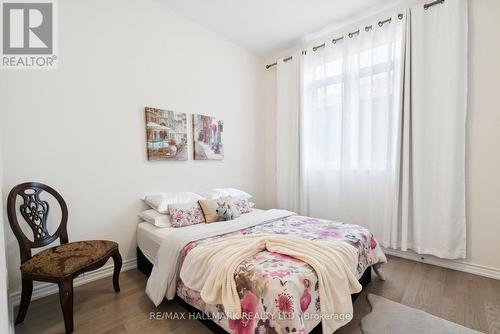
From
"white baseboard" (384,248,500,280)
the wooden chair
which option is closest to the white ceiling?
the wooden chair

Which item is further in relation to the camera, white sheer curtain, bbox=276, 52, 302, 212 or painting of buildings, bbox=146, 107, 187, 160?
white sheer curtain, bbox=276, 52, 302, 212

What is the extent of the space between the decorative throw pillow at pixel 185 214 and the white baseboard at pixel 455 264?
2.41 metres

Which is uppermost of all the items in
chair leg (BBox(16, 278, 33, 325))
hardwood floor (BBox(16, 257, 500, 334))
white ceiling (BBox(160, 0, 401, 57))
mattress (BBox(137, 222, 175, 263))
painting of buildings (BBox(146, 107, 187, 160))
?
white ceiling (BBox(160, 0, 401, 57))

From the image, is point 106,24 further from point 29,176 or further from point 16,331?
point 16,331

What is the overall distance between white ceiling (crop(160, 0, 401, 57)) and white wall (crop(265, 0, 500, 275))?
0.89 metres

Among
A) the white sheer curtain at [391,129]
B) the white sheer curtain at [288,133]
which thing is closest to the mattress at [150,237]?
the white sheer curtain at [288,133]

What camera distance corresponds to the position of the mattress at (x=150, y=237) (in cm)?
209

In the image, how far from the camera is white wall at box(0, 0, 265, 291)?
6.28ft

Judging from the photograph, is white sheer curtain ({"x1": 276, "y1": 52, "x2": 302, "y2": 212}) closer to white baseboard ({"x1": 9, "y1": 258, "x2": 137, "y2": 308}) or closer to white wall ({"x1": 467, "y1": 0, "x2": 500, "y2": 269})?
white wall ({"x1": 467, "y1": 0, "x2": 500, "y2": 269})

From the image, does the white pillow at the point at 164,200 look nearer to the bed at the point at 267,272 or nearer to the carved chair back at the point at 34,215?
the bed at the point at 267,272

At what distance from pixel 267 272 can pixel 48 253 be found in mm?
1646

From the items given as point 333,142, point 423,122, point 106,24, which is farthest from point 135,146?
point 423,122

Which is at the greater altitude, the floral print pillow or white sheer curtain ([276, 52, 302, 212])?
white sheer curtain ([276, 52, 302, 212])

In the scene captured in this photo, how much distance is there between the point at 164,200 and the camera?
2445 mm
